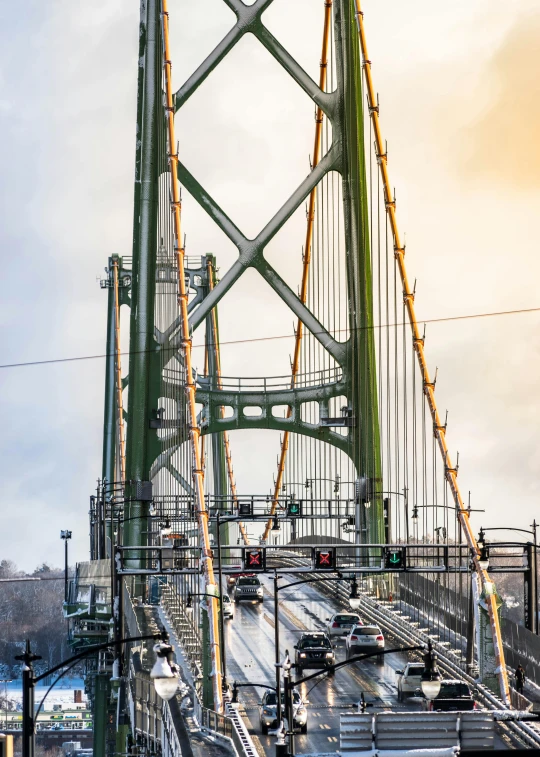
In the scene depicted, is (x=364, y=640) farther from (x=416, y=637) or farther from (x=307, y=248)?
(x=307, y=248)

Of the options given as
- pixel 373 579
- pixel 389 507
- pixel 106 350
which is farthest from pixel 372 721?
pixel 106 350

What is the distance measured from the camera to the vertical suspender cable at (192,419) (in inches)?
1817

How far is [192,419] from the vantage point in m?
61.8

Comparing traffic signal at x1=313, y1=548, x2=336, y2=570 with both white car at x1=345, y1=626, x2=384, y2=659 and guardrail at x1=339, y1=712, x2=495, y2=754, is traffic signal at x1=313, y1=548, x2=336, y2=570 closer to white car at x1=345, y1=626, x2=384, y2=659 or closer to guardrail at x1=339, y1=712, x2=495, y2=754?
white car at x1=345, y1=626, x2=384, y2=659

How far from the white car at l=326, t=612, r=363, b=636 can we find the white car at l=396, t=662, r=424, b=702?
13.6 meters

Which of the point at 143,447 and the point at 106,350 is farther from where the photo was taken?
the point at 106,350

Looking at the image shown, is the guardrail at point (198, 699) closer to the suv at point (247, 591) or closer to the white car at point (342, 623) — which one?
the suv at point (247, 591)

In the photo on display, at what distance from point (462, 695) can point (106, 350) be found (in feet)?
265

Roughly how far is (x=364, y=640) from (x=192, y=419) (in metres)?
9.40

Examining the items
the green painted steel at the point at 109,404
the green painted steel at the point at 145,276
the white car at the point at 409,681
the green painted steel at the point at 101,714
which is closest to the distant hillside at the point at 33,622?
the green painted steel at the point at 109,404

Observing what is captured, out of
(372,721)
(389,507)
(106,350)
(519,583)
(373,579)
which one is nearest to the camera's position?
(372,721)

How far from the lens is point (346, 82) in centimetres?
7100

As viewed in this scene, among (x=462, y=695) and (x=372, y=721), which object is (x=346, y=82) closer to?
(x=462, y=695)

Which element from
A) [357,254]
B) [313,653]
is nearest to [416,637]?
[313,653]
